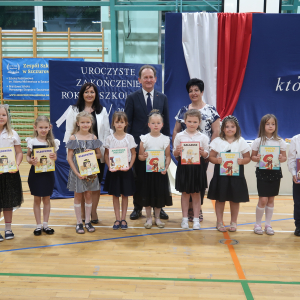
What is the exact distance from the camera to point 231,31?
5.42 metres

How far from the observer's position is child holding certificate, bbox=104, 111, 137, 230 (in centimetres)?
347

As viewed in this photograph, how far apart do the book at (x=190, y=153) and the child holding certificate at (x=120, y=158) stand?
21.2 inches

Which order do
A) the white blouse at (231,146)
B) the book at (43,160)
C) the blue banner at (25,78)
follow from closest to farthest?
the book at (43,160)
the white blouse at (231,146)
the blue banner at (25,78)

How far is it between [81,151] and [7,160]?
28.5 inches

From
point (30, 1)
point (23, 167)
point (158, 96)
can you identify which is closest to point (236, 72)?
point (158, 96)

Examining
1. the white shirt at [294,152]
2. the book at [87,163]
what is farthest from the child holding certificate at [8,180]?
the white shirt at [294,152]

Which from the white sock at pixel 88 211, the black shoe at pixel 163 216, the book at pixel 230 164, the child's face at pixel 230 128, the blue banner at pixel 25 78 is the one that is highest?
the blue banner at pixel 25 78

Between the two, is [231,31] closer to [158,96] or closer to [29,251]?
[158,96]

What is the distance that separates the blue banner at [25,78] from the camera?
28.7 ft

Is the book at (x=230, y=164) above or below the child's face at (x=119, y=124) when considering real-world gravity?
below

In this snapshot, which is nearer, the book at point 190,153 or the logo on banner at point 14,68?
the book at point 190,153

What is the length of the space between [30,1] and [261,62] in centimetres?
614

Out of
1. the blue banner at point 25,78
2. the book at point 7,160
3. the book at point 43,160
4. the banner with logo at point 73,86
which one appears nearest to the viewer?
the book at point 7,160

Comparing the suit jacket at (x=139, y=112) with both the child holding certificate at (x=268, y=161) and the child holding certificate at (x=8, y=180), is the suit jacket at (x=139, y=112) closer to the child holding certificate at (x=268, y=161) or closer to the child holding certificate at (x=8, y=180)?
the child holding certificate at (x=268, y=161)
